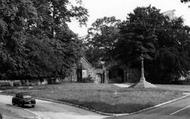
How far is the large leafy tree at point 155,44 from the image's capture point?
80938 millimetres

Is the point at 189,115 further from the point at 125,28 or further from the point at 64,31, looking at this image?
the point at 125,28

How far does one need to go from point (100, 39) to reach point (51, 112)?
7379cm

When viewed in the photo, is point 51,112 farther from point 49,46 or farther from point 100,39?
point 100,39

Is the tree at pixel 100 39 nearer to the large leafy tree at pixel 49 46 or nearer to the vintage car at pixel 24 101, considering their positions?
the large leafy tree at pixel 49 46

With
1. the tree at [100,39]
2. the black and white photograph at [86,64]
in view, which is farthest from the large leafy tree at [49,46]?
the tree at [100,39]

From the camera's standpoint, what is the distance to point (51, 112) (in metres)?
37.8

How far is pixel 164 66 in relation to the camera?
82.4 m

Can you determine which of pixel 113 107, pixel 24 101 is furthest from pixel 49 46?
pixel 113 107

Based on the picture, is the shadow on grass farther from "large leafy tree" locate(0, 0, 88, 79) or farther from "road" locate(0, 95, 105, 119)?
"large leafy tree" locate(0, 0, 88, 79)

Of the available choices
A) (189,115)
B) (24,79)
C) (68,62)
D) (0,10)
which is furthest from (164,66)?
(0,10)

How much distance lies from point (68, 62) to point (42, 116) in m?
37.4

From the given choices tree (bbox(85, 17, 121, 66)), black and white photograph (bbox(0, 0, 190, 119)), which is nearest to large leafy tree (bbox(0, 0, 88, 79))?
black and white photograph (bbox(0, 0, 190, 119))

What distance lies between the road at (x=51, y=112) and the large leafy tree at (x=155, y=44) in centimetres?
3946

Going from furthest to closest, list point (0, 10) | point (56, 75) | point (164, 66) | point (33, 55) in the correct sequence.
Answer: point (164, 66)
point (56, 75)
point (33, 55)
point (0, 10)
